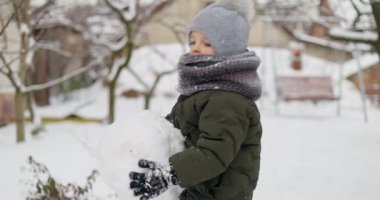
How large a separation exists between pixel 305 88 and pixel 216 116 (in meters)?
8.77

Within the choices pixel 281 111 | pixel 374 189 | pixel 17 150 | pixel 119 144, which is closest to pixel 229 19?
pixel 119 144

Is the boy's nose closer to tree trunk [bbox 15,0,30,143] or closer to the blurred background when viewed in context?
the blurred background

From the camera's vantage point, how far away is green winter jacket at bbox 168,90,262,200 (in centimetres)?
178

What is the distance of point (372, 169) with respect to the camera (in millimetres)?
4992

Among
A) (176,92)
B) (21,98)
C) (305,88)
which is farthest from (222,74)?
(305,88)

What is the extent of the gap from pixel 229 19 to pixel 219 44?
0.37 ft

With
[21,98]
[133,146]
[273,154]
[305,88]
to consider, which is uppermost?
[133,146]

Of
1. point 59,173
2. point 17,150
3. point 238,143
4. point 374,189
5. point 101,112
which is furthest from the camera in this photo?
point 101,112

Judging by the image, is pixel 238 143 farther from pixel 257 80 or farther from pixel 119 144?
pixel 119 144

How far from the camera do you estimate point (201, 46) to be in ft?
6.59

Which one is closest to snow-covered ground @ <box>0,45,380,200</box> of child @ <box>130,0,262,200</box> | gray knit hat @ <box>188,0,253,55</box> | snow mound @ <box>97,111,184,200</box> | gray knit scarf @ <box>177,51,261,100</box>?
snow mound @ <box>97,111,184,200</box>

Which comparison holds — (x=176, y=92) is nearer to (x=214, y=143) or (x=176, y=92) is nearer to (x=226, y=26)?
(x=226, y=26)

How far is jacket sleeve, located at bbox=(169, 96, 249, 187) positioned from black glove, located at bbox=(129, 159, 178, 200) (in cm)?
4

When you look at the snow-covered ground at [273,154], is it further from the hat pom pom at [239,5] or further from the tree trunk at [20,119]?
the hat pom pom at [239,5]
